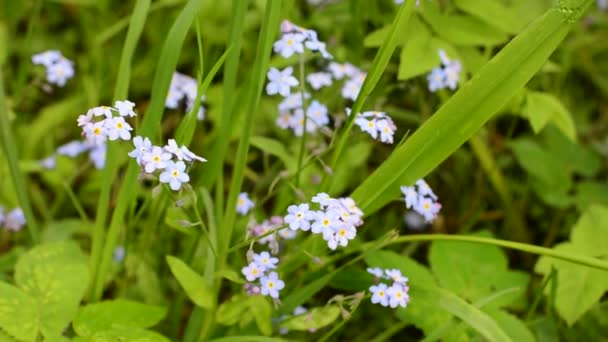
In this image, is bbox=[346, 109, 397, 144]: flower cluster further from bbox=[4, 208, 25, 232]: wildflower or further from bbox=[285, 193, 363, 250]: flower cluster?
bbox=[4, 208, 25, 232]: wildflower

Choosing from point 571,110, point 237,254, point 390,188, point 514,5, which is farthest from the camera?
point 571,110

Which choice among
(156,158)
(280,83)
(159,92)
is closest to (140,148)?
(156,158)

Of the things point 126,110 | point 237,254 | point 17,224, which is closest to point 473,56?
point 237,254

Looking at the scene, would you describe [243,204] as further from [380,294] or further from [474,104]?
[474,104]

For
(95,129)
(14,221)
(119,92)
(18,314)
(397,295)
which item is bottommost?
(18,314)

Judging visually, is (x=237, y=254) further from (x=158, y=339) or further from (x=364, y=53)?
(x=364, y=53)

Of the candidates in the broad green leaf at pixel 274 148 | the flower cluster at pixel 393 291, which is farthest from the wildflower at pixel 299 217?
the broad green leaf at pixel 274 148

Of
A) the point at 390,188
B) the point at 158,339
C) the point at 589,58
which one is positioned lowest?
the point at 158,339
